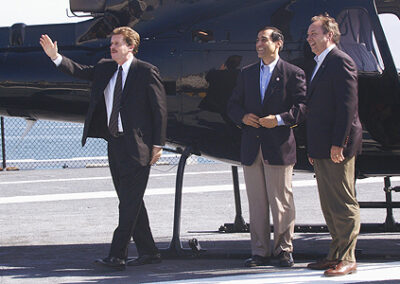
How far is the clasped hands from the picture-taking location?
580 cm

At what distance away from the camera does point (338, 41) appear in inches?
227

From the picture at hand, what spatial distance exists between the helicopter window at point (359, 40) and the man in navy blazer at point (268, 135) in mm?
501

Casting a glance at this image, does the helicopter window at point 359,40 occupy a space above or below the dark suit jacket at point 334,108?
above

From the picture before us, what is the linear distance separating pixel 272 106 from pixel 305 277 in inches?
52.5

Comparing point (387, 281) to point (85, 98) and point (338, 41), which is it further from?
point (85, 98)

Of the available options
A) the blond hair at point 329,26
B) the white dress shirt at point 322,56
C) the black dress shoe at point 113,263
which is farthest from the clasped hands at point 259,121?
the black dress shoe at point 113,263

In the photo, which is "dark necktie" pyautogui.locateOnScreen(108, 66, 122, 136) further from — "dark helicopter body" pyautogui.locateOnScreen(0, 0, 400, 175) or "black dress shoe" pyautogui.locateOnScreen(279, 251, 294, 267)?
"black dress shoe" pyautogui.locateOnScreen(279, 251, 294, 267)

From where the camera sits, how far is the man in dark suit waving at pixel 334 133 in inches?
216

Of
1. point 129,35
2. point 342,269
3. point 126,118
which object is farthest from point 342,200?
point 129,35

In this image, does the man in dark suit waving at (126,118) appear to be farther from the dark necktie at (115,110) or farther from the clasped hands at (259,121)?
the clasped hands at (259,121)

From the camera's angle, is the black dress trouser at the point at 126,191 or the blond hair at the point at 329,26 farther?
the black dress trouser at the point at 126,191

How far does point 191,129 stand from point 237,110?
639mm

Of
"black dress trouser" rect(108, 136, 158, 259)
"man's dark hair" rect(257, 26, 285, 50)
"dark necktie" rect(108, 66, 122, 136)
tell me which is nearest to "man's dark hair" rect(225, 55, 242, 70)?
"man's dark hair" rect(257, 26, 285, 50)

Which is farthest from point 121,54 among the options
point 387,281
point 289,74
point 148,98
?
point 387,281
